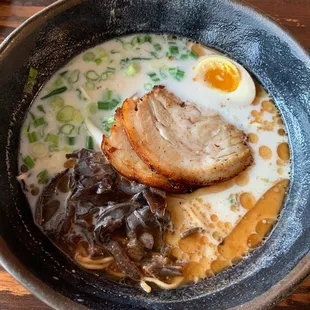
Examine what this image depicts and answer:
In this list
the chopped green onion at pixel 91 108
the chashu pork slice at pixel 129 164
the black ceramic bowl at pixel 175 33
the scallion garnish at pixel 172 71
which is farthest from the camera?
the scallion garnish at pixel 172 71

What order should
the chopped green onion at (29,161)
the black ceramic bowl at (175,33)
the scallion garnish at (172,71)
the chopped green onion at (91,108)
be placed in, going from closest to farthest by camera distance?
the black ceramic bowl at (175,33) → the chopped green onion at (29,161) → the chopped green onion at (91,108) → the scallion garnish at (172,71)

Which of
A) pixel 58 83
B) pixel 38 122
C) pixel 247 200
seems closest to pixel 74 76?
pixel 58 83

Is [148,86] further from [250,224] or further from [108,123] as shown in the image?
[250,224]

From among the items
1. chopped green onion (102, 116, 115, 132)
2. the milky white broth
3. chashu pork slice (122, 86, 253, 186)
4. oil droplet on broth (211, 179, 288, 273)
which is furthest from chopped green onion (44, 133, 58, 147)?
oil droplet on broth (211, 179, 288, 273)

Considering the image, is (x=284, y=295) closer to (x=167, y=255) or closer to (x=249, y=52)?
(x=167, y=255)

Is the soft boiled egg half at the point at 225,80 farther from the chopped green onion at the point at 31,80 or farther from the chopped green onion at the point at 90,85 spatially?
the chopped green onion at the point at 31,80

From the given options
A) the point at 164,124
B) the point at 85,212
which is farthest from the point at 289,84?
the point at 85,212

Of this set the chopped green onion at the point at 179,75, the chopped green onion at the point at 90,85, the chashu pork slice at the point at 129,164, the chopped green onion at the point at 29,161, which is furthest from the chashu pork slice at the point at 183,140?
the chopped green onion at the point at 29,161
